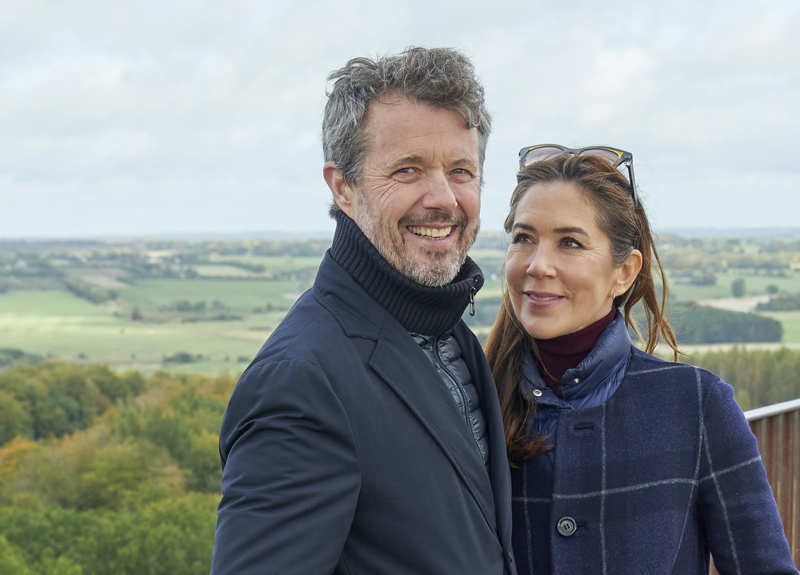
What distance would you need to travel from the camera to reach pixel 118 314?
144 ft

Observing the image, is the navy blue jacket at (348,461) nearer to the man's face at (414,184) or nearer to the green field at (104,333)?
the man's face at (414,184)

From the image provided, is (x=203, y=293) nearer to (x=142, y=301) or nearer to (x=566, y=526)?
(x=142, y=301)

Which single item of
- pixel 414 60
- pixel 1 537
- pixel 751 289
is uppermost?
pixel 414 60

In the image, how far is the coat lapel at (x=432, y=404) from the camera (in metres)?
1.32

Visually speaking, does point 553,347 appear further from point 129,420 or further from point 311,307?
point 129,420

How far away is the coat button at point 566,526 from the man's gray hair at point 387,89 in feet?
2.53

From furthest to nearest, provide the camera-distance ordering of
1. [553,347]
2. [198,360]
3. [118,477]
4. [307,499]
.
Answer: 1. [198,360]
2. [118,477]
3. [553,347]
4. [307,499]

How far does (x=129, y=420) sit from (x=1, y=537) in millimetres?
5737

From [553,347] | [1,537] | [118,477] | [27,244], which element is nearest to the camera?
[553,347]

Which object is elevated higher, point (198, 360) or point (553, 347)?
point (553, 347)

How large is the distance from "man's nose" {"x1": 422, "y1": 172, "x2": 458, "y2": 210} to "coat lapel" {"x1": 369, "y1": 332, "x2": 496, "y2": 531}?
23 cm

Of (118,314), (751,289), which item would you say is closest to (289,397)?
(751,289)

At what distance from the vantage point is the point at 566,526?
5.38ft

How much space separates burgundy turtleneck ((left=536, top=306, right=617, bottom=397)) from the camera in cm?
176
